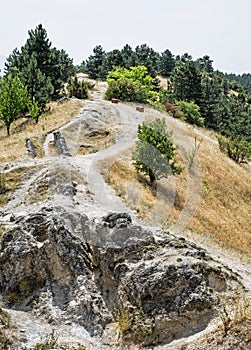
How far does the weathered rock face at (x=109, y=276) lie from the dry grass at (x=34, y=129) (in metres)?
15.3

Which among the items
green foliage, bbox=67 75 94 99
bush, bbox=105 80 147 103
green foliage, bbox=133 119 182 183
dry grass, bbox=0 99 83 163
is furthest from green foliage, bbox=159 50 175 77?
green foliage, bbox=133 119 182 183

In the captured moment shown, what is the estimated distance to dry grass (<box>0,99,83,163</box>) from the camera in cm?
2920

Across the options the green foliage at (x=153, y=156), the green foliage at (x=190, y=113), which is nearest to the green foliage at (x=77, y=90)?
the green foliage at (x=190, y=113)

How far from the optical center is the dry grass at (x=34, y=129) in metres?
29.2

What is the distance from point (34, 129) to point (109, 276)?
27.3 metres

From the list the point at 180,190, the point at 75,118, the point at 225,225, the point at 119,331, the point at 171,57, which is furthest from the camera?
the point at 171,57

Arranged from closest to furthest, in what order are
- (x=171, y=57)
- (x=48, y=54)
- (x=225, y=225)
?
(x=225, y=225)
(x=48, y=54)
(x=171, y=57)

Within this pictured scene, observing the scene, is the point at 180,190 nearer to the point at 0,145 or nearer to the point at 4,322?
the point at 0,145

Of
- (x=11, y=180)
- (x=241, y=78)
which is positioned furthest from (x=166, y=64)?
(x=11, y=180)

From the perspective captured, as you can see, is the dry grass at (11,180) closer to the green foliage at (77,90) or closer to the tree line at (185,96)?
the tree line at (185,96)

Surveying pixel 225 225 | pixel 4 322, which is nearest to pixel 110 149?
pixel 225 225

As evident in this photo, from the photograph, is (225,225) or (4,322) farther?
(225,225)

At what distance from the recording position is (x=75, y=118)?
37219 mm

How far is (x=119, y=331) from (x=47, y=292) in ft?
8.86
